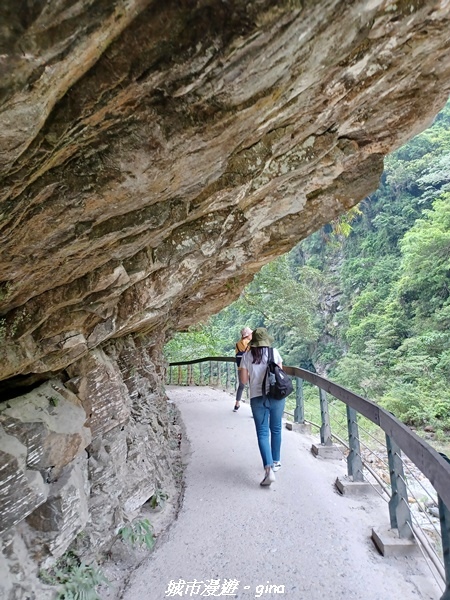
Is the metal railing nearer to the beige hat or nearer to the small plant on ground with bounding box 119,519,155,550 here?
the beige hat

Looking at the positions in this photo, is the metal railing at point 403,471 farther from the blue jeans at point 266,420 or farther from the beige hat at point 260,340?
the beige hat at point 260,340

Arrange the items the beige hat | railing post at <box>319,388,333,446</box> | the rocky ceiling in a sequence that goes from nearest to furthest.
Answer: the rocky ceiling, the beige hat, railing post at <box>319,388,333,446</box>

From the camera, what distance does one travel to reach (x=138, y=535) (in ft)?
11.6

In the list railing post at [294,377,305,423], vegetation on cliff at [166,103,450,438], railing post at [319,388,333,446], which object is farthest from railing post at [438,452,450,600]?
vegetation on cliff at [166,103,450,438]

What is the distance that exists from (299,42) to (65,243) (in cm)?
162

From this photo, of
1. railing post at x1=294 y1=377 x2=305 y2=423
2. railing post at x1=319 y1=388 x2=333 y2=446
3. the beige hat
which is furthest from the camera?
railing post at x1=294 y1=377 x2=305 y2=423

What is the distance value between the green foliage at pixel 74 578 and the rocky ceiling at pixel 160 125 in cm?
151

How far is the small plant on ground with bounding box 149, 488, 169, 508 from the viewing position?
4.21m

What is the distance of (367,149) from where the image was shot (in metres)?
3.70

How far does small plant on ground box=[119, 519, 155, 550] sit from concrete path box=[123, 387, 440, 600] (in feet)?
0.49

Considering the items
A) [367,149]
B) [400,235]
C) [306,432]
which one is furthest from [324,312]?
[367,149]

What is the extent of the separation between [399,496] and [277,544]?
3.75 ft

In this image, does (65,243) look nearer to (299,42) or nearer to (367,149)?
(299,42)

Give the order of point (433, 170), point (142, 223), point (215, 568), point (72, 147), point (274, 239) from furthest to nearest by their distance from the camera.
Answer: point (433, 170)
point (274, 239)
point (215, 568)
point (142, 223)
point (72, 147)
